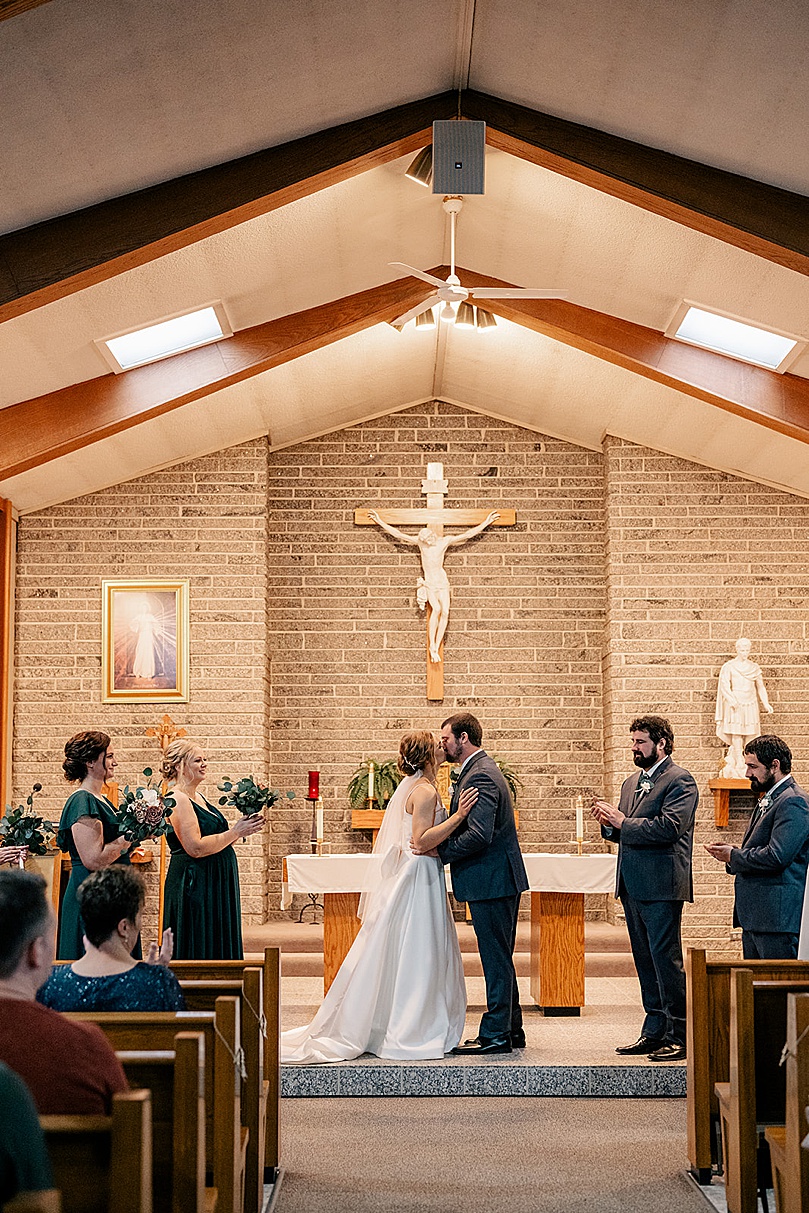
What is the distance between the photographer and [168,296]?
7559mm

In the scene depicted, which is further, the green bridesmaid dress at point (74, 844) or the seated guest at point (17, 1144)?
the green bridesmaid dress at point (74, 844)

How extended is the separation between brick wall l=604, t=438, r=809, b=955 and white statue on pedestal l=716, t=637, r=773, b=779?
8.0 inches

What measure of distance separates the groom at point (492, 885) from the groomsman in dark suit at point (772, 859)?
3.14 ft

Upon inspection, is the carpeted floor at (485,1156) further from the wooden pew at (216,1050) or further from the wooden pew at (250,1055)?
the wooden pew at (216,1050)

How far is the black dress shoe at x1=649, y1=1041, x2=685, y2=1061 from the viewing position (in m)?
5.57

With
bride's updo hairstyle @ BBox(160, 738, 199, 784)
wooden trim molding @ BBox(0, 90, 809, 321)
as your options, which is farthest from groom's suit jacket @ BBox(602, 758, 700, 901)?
wooden trim molding @ BBox(0, 90, 809, 321)

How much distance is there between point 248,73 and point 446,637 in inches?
219

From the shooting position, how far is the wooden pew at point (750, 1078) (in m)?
3.75

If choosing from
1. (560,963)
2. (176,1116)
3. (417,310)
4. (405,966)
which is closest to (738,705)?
(560,963)

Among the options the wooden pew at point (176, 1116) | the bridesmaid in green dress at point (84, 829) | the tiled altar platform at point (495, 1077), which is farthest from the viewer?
the tiled altar platform at point (495, 1077)

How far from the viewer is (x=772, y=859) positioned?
5.11 metres

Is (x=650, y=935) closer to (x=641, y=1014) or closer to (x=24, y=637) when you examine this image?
(x=641, y=1014)

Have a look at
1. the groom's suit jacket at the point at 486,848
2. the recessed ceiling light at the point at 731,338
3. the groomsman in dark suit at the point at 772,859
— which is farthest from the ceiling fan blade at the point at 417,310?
the groomsman in dark suit at the point at 772,859

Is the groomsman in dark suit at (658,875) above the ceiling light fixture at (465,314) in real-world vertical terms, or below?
below
